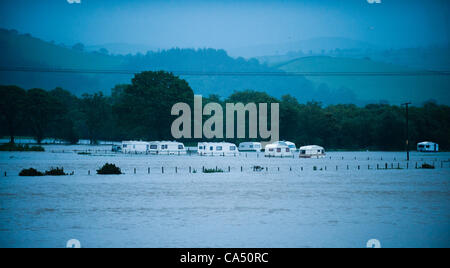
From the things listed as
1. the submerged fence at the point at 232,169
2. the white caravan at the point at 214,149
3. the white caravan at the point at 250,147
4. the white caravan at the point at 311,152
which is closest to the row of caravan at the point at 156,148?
the white caravan at the point at 214,149

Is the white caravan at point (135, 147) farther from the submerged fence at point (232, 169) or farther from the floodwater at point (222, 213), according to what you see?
the floodwater at point (222, 213)

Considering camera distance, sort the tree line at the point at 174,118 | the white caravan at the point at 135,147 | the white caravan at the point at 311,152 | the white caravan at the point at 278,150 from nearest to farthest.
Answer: the white caravan at the point at 311,152, the white caravan at the point at 278,150, the white caravan at the point at 135,147, the tree line at the point at 174,118

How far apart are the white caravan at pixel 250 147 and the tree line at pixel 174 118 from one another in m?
10.0

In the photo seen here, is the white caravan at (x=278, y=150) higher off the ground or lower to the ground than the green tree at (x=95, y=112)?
lower

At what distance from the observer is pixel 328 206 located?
88.7 feet

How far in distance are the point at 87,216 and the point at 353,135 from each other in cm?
12256

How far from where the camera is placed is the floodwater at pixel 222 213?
18.3 m

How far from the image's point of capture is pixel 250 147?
125 m

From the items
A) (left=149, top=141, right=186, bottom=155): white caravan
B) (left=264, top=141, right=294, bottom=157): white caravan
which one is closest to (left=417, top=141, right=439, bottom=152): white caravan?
(left=264, top=141, right=294, bottom=157): white caravan

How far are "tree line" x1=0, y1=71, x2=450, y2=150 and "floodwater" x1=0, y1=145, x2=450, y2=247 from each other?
77.5m

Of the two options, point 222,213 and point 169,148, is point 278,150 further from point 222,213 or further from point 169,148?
point 222,213

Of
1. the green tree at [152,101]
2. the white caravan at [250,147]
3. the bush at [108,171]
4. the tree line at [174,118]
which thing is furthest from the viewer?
the white caravan at [250,147]

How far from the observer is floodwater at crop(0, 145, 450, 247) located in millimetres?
18344
